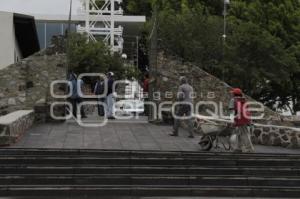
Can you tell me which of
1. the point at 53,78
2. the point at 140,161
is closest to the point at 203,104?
the point at 53,78

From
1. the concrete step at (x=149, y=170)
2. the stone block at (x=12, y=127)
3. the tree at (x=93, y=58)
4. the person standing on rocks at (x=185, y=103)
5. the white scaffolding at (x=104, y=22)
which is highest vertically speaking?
the white scaffolding at (x=104, y=22)

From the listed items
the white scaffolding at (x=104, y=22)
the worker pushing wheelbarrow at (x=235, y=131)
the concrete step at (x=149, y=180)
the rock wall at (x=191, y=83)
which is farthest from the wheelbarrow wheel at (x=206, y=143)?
the white scaffolding at (x=104, y=22)

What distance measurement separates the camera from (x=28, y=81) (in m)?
22.6

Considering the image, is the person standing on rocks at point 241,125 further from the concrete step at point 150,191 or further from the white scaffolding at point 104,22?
the white scaffolding at point 104,22

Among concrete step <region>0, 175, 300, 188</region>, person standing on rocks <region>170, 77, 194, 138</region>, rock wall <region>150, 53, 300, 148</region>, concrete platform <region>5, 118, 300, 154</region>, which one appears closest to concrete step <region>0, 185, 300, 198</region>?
concrete step <region>0, 175, 300, 188</region>

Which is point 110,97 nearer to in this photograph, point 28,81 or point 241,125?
point 28,81

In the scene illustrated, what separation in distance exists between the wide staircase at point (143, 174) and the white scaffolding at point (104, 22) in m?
43.1

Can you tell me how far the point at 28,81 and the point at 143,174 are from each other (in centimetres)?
990

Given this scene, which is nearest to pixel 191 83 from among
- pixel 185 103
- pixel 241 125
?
pixel 185 103

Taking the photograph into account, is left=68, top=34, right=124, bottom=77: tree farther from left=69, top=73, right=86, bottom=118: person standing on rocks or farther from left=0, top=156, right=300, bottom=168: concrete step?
left=0, top=156, right=300, bottom=168: concrete step

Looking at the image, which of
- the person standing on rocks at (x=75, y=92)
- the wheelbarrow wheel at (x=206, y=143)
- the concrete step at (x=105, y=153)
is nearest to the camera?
the concrete step at (x=105, y=153)

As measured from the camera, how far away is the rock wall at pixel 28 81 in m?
22.5

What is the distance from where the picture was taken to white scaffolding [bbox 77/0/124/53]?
59.4m

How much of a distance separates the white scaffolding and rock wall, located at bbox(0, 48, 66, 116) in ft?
114
